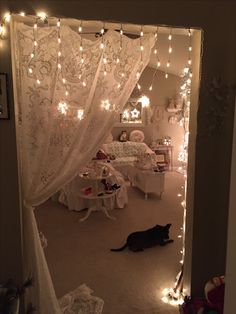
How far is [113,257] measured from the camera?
132 inches

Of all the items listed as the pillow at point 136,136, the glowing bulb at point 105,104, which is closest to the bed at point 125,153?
the pillow at point 136,136

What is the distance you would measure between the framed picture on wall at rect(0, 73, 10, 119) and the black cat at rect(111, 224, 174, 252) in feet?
7.29

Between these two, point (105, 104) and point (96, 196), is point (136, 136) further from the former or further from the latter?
point (105, 104)

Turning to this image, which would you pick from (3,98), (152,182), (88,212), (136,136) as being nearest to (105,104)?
(3,98)

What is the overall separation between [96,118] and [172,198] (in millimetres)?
3670

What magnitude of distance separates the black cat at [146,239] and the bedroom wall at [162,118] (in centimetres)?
432

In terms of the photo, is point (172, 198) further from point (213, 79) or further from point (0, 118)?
point (0, 118)

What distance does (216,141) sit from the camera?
2.28 metres

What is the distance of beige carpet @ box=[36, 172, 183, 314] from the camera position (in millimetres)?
2660

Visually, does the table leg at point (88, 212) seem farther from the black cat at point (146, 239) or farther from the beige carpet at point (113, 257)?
the black cat at point (146, 239)

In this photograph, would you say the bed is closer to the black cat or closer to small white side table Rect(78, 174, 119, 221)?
small white side table Rect(78, 174, 119, 221)

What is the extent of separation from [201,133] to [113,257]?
6.19ft

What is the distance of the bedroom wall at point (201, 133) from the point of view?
1.95 m

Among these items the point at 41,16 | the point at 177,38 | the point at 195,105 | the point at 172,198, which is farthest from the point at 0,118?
the point at 172,198
